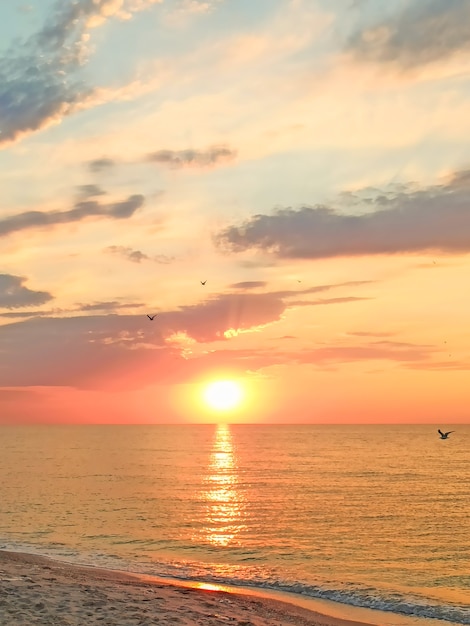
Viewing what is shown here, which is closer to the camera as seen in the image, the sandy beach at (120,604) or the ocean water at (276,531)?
the sandy beach at (120,604)

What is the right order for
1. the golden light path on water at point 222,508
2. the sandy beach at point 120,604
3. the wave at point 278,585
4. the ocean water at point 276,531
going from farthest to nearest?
the golden light path on water at point 222,508 → the ocean water at point 276,531 → the wave at point 278,585 → the sandy beach at point 120,604

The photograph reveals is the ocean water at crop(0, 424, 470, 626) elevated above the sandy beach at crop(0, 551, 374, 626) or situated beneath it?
situated beneath

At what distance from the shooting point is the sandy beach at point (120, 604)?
70.3 feet

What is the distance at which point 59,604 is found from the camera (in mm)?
22891

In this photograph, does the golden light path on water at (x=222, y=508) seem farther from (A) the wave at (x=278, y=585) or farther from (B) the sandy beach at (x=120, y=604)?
(B) the sandy beach at (x=120, y=604)

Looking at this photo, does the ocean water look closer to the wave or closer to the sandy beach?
the wave

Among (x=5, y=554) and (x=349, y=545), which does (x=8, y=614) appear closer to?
(x=5, y=554)

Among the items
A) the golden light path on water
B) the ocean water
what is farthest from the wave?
the golden light path on water

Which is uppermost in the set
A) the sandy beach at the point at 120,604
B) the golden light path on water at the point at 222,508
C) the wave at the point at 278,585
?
the sandy beach at the point at 120,604

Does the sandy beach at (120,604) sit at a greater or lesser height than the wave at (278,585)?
greater

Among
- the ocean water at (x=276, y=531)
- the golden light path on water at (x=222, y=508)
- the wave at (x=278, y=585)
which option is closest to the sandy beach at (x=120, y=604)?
the wave at (x=278, y=585)

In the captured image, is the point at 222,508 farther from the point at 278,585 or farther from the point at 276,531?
the point at 278,585

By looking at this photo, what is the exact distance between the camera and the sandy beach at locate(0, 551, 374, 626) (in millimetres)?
21422

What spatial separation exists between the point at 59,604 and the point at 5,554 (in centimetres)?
1651
